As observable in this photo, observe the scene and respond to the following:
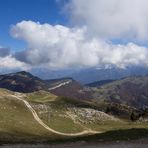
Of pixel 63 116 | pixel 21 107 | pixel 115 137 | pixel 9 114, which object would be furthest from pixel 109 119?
pixel 115 137

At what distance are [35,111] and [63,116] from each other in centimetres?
1103

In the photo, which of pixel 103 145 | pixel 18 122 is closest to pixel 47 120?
pixel 18 122

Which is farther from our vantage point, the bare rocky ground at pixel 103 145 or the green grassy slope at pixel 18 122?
the green grassy slope at pixel 18 122

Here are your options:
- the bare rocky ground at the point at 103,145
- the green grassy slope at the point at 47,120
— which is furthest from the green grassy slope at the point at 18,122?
the bare rocky ground at the point at 103,145

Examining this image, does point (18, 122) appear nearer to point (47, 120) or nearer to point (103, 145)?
point (47, 120)

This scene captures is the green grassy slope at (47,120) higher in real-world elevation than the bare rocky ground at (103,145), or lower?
higher

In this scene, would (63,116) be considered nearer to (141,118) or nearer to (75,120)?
(75,120)

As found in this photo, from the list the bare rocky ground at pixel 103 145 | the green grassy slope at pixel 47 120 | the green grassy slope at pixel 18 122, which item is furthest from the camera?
the green grassy slope at pixel 47 120

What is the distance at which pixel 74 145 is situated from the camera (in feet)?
156

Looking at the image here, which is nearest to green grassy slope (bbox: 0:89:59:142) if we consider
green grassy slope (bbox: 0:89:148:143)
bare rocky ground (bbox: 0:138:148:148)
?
green grassy slope (bbox: 0:89:148:143)

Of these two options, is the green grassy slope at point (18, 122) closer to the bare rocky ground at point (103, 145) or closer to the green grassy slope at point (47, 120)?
the green grassy slope at point (47, 120)

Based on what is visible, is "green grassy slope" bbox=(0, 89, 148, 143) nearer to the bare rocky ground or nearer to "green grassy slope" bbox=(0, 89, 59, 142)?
"green grassy slope" bbox=(0, 89, 59, 142)

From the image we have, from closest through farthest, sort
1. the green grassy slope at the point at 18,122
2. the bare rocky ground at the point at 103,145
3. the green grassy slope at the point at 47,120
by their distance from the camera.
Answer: the bare rocky ground at the point at 103,145, the green grassy slope at the point at 18,122, the green grassy slope at the point at 47,120

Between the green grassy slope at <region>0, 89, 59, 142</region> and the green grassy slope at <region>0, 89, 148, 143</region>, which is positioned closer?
the green grassy slope at <region>0, 89, 59, 142</region>
